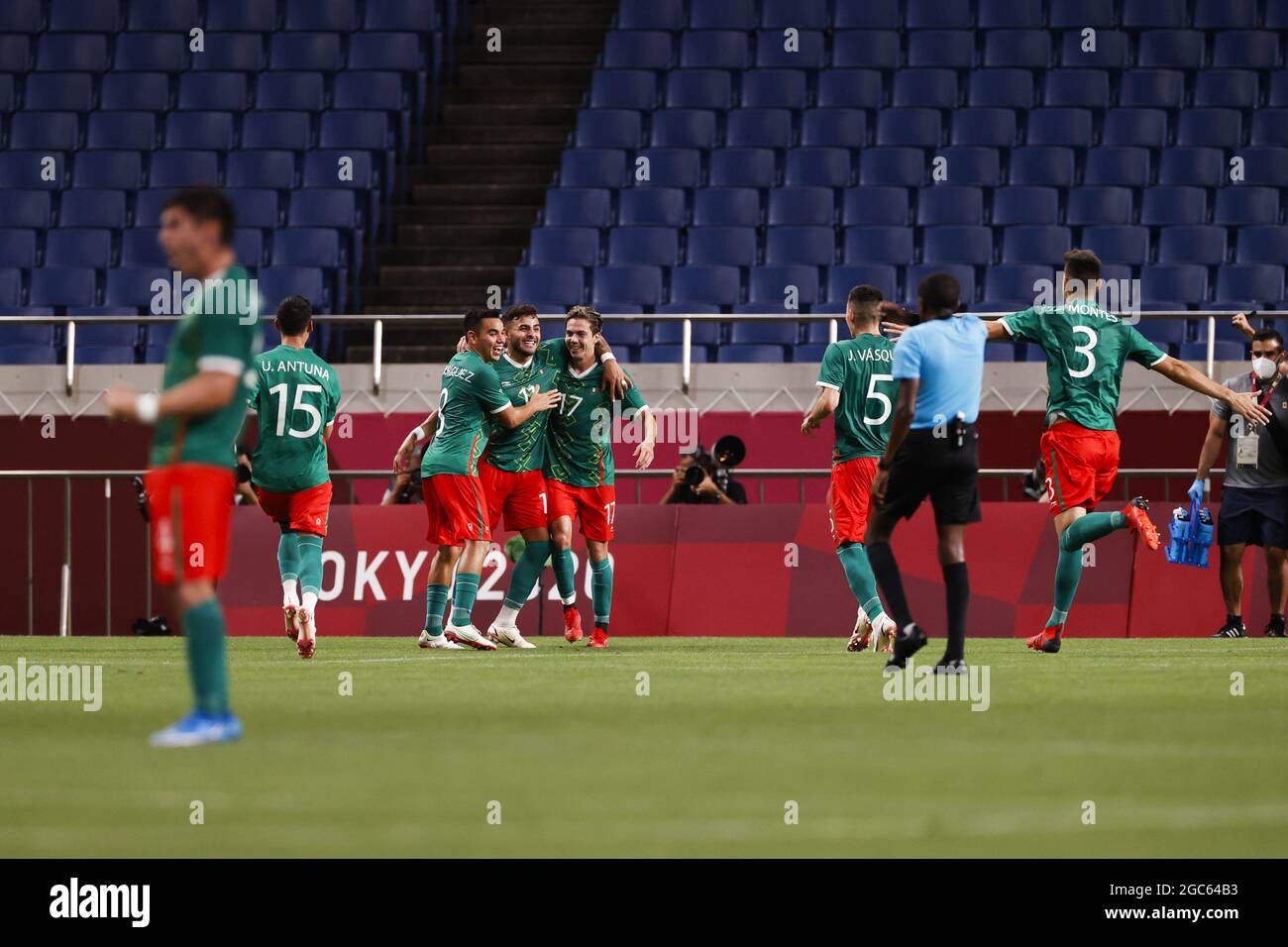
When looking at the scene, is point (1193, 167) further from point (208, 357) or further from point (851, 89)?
point (208, 357)

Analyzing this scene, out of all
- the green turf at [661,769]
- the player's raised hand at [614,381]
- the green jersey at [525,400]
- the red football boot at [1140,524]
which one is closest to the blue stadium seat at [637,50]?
the green jersey at [525,400]

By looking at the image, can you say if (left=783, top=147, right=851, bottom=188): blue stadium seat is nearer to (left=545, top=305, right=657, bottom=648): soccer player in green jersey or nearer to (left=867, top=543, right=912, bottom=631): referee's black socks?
(left=545, top=305, right=657, bottom=648): soccer player in green jersey

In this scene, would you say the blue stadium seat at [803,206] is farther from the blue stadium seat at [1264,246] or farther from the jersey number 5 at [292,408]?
the jersey number 5 at [292,408]

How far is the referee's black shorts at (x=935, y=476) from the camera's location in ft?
30.0

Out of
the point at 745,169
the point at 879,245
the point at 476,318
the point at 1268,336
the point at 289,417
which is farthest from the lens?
the point at 745,169

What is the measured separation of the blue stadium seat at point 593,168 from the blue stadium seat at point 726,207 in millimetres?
1062

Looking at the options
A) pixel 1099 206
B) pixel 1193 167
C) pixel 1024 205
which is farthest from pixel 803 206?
pixel 1193 167

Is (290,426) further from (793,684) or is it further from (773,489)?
(773,489)

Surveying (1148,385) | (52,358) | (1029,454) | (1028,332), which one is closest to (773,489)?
(1029,454)

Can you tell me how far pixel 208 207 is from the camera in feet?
19.7

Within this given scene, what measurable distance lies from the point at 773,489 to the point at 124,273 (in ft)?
26.5

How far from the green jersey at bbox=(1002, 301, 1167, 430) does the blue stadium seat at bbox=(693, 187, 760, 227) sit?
957 centimetres

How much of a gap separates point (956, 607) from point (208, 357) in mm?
4291

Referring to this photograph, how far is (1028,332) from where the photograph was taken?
11648mm
